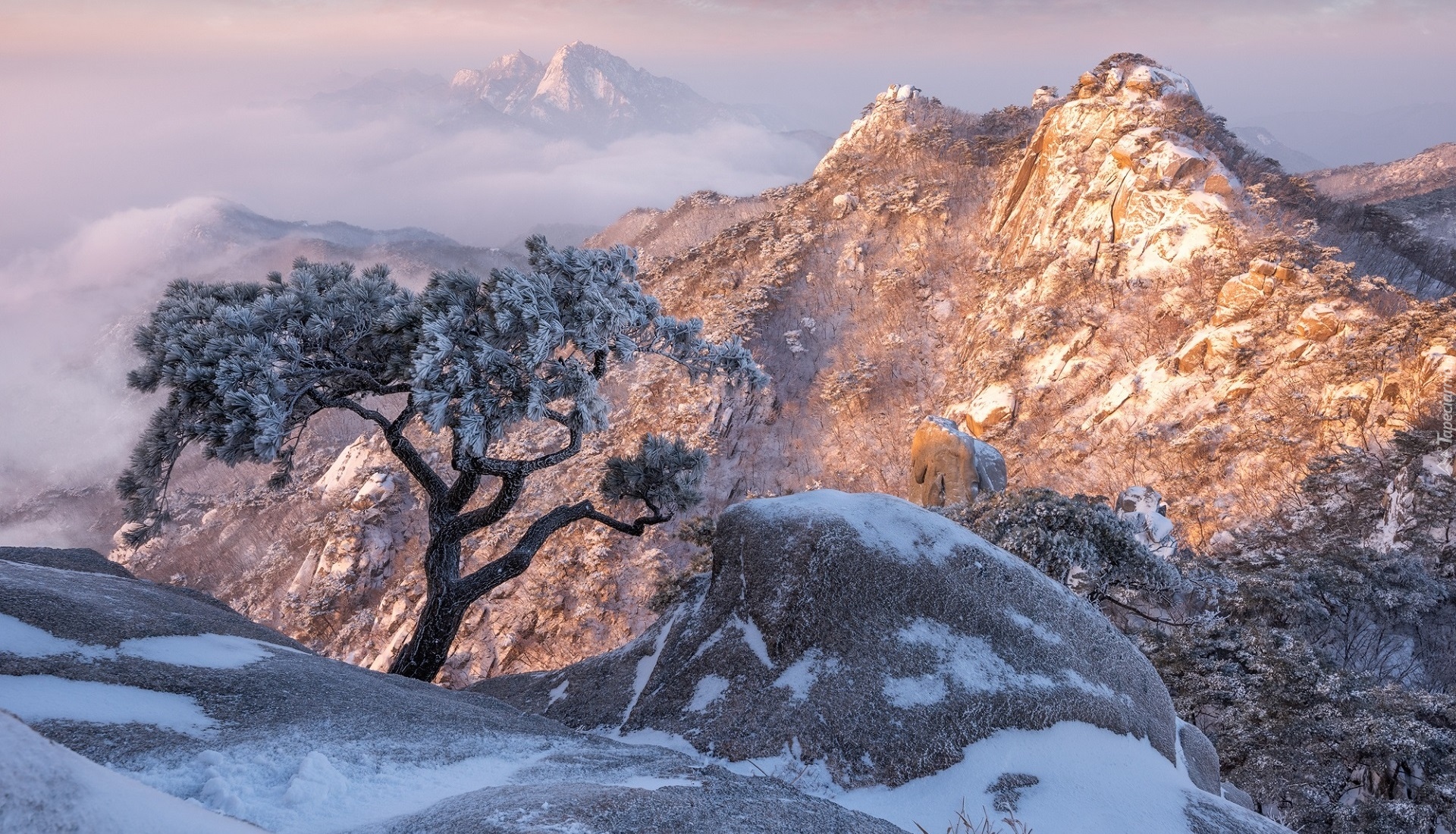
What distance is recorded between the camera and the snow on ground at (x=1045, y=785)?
5602 mm

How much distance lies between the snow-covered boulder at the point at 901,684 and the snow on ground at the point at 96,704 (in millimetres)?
3819

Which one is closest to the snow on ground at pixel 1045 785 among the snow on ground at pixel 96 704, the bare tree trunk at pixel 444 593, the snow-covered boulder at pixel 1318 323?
the snow on ground at pixel 96 704

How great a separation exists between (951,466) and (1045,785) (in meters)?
11.8

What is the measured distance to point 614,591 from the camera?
21.6 m

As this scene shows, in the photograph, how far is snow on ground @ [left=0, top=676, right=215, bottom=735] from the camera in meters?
4.73

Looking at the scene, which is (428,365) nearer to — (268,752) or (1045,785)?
(268,752)

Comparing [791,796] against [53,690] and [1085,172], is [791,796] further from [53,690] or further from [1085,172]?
[1085,172]

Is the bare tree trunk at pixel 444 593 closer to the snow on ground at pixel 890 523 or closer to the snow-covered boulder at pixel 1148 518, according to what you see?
the snow on ground at pixel 890 523

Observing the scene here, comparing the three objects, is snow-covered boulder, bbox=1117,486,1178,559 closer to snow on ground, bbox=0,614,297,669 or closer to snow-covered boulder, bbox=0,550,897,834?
snow-covered boulder, bbox=0,550,897,834

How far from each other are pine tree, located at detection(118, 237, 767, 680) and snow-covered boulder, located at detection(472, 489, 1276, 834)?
3230 millimetres

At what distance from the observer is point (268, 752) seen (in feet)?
15.1

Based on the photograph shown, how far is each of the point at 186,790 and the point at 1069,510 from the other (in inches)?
504

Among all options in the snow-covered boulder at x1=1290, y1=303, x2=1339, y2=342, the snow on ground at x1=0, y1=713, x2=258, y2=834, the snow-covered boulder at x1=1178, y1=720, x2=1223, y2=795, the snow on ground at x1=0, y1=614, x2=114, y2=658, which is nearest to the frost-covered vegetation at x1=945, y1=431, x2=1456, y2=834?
the snow-covered boulder at x1=1178, y1=720, x2=1223, y2=795

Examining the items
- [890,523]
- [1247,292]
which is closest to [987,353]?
[1247,292]
